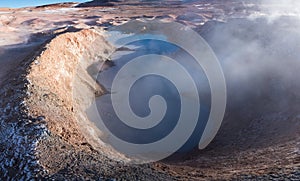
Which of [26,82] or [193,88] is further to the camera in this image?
[193,88]

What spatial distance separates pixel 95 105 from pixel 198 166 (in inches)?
337

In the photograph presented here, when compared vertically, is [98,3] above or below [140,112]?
above

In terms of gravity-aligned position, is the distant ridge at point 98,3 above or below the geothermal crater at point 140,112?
above

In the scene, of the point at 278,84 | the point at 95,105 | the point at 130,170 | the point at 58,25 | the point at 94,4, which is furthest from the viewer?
the point at 94,4

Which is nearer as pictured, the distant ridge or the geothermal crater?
the geothermal crater

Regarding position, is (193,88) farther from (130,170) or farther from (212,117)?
(130,170)

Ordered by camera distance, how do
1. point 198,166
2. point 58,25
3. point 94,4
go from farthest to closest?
point 94,4 → point 58,25 → point 198,166

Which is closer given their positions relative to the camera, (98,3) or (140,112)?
(140,112)

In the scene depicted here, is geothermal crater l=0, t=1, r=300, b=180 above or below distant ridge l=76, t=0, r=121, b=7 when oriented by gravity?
below

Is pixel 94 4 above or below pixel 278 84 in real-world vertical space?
above

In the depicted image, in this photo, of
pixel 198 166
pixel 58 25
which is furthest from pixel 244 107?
pixel 58 25

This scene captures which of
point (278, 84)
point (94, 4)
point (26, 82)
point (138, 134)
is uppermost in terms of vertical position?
point (94, 4)

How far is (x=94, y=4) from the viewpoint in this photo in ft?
227

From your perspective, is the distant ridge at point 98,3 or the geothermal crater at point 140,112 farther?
the distant ridge at point 98,3
